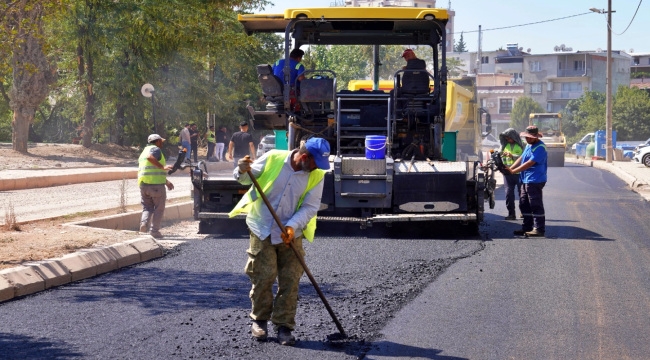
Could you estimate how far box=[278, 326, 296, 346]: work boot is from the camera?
612 centimetres

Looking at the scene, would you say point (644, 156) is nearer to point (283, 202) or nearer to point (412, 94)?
point (412, 94)

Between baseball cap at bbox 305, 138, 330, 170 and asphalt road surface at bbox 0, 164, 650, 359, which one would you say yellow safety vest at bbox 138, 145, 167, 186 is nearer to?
asphalt road surface at bbox 0, 164, 650, 359

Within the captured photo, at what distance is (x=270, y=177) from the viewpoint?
6.23 meters

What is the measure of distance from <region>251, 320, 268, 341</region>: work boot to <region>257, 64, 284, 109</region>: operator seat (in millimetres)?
6156

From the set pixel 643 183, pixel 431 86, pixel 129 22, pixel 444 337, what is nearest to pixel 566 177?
pixel 643 183

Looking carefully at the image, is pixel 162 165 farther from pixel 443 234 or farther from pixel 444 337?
pixel 444 337

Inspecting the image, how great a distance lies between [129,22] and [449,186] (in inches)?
701

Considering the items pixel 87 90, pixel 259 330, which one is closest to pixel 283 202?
pixel 259 330

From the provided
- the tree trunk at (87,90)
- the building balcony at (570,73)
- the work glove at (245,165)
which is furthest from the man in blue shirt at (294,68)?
the building balcony at (570,73)

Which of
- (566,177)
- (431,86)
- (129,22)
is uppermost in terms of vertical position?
(129,22)

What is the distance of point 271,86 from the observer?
1220 cm

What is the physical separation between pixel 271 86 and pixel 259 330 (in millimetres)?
6414

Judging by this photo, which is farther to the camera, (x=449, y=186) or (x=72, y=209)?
(x=72, y=209)

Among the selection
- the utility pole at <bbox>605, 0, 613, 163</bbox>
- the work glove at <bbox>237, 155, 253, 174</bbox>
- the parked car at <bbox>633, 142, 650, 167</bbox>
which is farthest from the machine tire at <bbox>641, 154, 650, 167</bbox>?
the work glove at <bbox>237, 155, 253, 174</bbox>
